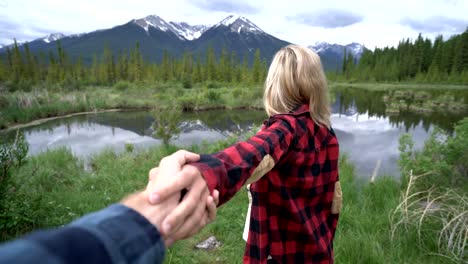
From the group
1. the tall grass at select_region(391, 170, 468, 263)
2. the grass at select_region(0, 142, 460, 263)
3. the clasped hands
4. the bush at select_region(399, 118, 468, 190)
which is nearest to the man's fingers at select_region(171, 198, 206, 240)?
the clasped hands

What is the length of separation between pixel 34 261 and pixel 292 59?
1.17 metres

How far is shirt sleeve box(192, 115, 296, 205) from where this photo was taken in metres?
0.80

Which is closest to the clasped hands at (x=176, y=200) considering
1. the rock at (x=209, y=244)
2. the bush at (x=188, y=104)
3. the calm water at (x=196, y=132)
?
the rock at (x=209, y=244)

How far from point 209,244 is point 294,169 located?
2552 millimetres

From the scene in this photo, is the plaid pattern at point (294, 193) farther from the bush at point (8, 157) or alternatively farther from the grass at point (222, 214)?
the bush at point (8, 157)

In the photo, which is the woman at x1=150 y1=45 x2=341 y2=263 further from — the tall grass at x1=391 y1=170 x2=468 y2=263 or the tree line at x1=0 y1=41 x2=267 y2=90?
the tree line at x1=0 y1=41 x2=267 y2=90

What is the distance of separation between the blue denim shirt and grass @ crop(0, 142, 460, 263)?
2605mm

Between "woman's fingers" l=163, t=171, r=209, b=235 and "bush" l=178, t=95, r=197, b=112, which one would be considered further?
"bush" l=178, t=95, r=197, b=112

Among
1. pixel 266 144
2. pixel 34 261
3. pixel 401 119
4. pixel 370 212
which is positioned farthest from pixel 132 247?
pixel 401 119

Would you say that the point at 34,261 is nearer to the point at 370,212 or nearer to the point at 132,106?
the point at 370,212

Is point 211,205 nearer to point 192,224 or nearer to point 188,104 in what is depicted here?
point 192,224

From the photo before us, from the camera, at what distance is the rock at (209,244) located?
3.35 metres

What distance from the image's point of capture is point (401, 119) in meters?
16.1

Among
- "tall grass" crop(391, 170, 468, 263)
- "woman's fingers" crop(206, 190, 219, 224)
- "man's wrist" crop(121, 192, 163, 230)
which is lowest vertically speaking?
"tall grass" crop(391, 170, 468, 263)
